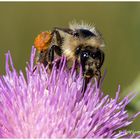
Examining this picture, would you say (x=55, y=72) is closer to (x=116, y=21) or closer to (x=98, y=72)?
(x=98, y=72)

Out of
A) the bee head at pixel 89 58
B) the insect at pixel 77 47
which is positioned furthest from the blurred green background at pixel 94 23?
the bee head at pixel 89 58

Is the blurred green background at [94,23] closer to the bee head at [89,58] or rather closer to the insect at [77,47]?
the insect at [77,47]

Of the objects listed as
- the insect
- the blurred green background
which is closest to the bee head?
the insect

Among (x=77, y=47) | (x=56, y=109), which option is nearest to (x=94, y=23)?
(x=77, y=47)

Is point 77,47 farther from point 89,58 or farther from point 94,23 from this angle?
point 94,23

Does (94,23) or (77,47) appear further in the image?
(94,23)

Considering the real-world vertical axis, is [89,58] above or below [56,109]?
above

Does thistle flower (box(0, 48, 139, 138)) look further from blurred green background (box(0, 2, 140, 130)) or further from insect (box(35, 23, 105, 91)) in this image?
blurred green background (box(0, 2, 140, 130))
